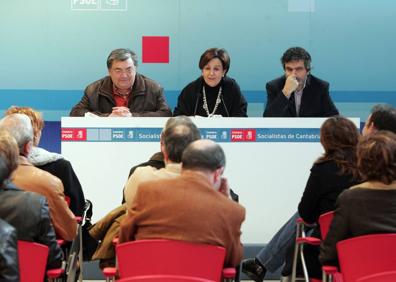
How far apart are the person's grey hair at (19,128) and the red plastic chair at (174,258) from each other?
1.36 metres

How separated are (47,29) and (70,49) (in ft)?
1.05

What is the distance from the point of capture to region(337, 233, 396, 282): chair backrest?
11.3ft

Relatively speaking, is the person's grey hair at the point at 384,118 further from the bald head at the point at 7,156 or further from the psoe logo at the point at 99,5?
the psoe logo at the point at 99,5

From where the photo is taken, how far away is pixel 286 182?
594cm

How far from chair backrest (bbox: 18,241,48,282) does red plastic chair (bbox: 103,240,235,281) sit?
16.1 inches

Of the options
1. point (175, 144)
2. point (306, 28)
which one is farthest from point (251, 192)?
point (306, 28)

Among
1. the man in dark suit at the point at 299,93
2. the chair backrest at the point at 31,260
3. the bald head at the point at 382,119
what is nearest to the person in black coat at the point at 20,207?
the chair backrest at the point at 31,260

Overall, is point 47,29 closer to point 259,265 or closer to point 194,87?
point 194,87

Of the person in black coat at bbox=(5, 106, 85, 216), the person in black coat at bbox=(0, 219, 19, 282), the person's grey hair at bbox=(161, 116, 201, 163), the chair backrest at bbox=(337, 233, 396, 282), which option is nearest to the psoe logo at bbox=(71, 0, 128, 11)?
the person in black coat at bbox=(5, 106, 85, 216)

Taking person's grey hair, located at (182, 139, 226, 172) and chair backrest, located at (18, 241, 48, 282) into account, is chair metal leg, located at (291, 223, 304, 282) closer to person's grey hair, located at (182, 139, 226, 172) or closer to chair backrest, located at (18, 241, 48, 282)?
person's grey hair, located at (182, 139, 226, 172)

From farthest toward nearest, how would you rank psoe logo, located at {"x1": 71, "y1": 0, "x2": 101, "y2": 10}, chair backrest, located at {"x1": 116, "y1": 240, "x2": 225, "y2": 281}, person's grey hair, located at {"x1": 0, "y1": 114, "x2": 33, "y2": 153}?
psoe logo, located at {"x1": 71, "y1": 0, "x2": 101, "y2": 10}, person's grey hair, located at {"x1": 0, "y1": 114, "x2": 33, "y2": 153}, chair backrest, located at {"x1": 116, "y1": 240, "x2": 225, "y2": 281}

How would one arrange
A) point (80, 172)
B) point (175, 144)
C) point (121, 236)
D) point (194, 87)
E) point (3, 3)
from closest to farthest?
point (121, 236), point (175, 144), point (80, 172), point (194, 87), point (3, 3)

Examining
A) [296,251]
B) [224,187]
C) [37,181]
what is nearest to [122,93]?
[37,181]

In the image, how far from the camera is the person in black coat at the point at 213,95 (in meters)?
6.54
